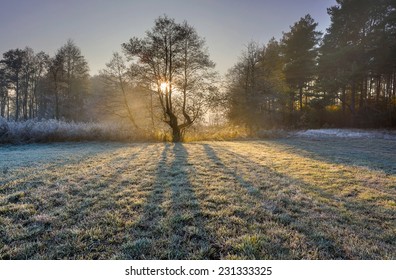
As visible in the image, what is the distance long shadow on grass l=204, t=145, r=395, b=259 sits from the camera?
1.99m

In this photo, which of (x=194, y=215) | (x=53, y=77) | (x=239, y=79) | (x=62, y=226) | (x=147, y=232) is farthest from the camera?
(x=53, y=77)

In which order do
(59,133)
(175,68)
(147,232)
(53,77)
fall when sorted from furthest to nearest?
(53,77), (175,68), (59,133), (147,232)

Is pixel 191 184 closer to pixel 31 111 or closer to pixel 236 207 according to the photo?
pixel 236 207

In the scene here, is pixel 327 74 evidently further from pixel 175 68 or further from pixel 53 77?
pixel 53 77

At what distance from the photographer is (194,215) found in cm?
253

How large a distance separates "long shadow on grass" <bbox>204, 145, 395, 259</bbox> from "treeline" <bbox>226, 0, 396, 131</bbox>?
13.1 meters

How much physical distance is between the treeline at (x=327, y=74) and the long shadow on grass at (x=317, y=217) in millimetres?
13132

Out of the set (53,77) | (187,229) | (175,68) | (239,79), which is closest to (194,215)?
(187,229)

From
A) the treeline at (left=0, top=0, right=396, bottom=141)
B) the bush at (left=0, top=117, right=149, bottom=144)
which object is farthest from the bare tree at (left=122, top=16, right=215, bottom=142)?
the bush at (left=0, top=117, right=149, bottom=144)

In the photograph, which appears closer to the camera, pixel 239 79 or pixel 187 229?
pixel 187 229

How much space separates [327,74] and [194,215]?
27.1 meters

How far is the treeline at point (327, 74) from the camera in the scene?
1888 centimetres

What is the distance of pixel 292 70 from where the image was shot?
24125mm

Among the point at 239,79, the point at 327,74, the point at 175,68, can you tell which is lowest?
the point at 175,68
